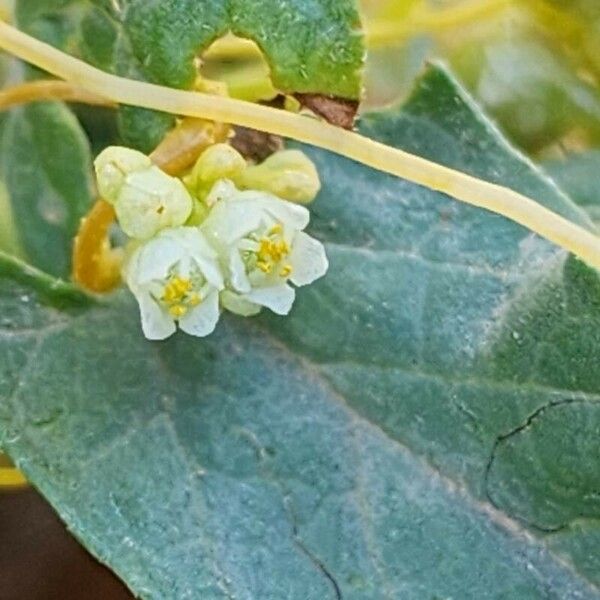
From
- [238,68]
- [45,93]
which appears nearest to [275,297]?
[45,93]

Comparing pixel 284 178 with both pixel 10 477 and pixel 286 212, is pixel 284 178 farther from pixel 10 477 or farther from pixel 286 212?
pixel 10 477

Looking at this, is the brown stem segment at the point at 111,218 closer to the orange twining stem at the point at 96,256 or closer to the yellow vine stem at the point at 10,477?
the orange twining stem at the point at 96,256

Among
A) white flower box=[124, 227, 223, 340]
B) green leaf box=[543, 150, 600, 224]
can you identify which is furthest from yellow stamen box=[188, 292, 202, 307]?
green leaf box=[543, 150, 600, 224]

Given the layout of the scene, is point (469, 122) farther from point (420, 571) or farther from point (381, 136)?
point (420, 571)

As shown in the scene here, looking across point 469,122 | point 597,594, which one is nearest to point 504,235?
point 469,122

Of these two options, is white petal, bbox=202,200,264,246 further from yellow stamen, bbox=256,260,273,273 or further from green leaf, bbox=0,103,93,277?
green leaf, bbox=0,103,93,277

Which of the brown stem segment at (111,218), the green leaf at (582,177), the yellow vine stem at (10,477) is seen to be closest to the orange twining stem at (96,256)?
the brown stem segment at (111,218)
